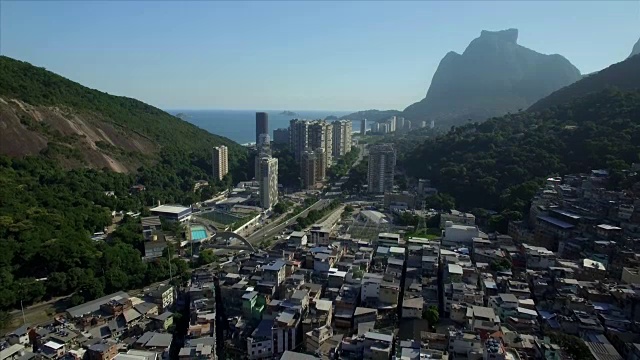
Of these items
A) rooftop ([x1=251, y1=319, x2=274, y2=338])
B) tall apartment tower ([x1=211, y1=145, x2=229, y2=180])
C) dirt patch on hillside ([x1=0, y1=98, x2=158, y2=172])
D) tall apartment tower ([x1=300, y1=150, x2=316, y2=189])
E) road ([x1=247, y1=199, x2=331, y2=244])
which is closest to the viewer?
rooftop ([x1=251, y1=319, x2=274, y2=338])

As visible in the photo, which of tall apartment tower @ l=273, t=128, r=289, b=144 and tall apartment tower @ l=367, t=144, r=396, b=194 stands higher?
tall apartment tower @ l=273, t=128, r=289, b=144

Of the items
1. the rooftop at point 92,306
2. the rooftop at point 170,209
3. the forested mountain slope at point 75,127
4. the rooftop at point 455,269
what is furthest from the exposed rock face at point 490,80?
the rooftop at point 92,306

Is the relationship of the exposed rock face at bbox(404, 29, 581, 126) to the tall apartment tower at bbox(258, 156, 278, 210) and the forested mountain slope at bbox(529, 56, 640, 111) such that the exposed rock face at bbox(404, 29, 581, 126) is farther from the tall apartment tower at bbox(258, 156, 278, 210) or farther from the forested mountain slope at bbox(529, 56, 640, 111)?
the tall apartment tower at bbox(258, 156, 278, 210)

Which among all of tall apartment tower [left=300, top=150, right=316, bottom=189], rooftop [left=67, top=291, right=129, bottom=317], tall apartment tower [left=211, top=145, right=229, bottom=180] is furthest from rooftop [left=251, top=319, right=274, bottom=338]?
tall apartment tower [left=211, top=145, right=229, bottom=180]

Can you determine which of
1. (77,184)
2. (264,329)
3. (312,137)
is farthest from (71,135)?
(264,329)

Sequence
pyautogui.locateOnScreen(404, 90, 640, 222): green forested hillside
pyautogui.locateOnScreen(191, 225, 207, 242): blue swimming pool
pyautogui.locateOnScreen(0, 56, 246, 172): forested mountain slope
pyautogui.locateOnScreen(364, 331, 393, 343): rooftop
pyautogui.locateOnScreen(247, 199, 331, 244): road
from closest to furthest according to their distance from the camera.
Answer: pyautogui.locateOnScreen(364, 331, 393, 343): rooftop
pyautogui.locateOnScreen(191, 225, 207, 242): blue swimming pool
pyautogui.locateOnScreen(247, 199, 331, 244): road
pyautogui.locateOnScreen(404, 90, 640, 222): green forested hillside
pyautogui.locateOnScreen(0, 56, 246, 172): forested mountain slope

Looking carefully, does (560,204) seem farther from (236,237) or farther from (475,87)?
(475,87)

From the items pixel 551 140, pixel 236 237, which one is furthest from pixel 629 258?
pixel 236 237
